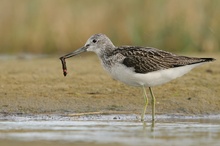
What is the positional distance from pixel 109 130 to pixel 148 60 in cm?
171

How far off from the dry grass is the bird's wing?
5.58 meters

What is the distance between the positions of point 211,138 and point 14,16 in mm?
9994

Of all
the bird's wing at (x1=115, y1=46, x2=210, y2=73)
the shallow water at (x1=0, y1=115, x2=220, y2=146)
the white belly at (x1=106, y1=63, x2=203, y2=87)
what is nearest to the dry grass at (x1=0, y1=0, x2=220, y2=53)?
the bird's wing at (x1=115, y1=46, x2=210, y2=73)

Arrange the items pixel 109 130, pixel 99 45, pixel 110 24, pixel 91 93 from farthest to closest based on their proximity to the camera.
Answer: pixel 110 24 → pixel 91 93 → pixel 99 45 → pixel 109 130

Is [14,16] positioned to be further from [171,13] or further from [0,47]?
[171,13]

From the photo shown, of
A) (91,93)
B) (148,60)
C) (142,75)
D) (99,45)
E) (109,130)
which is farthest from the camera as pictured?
(91,93)

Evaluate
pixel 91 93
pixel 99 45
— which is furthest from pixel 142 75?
pixel 91 93

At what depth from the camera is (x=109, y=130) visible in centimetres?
967

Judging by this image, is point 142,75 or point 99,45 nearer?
point 142,75

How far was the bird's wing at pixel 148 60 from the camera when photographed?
10.9 meters

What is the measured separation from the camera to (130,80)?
10.9 meters

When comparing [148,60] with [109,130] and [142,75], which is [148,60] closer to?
[142,75]

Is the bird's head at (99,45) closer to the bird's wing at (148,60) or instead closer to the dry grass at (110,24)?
the bird's wing at (148,60)

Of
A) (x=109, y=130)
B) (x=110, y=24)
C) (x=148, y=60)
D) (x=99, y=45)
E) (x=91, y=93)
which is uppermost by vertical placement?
(x=110, y=24)
